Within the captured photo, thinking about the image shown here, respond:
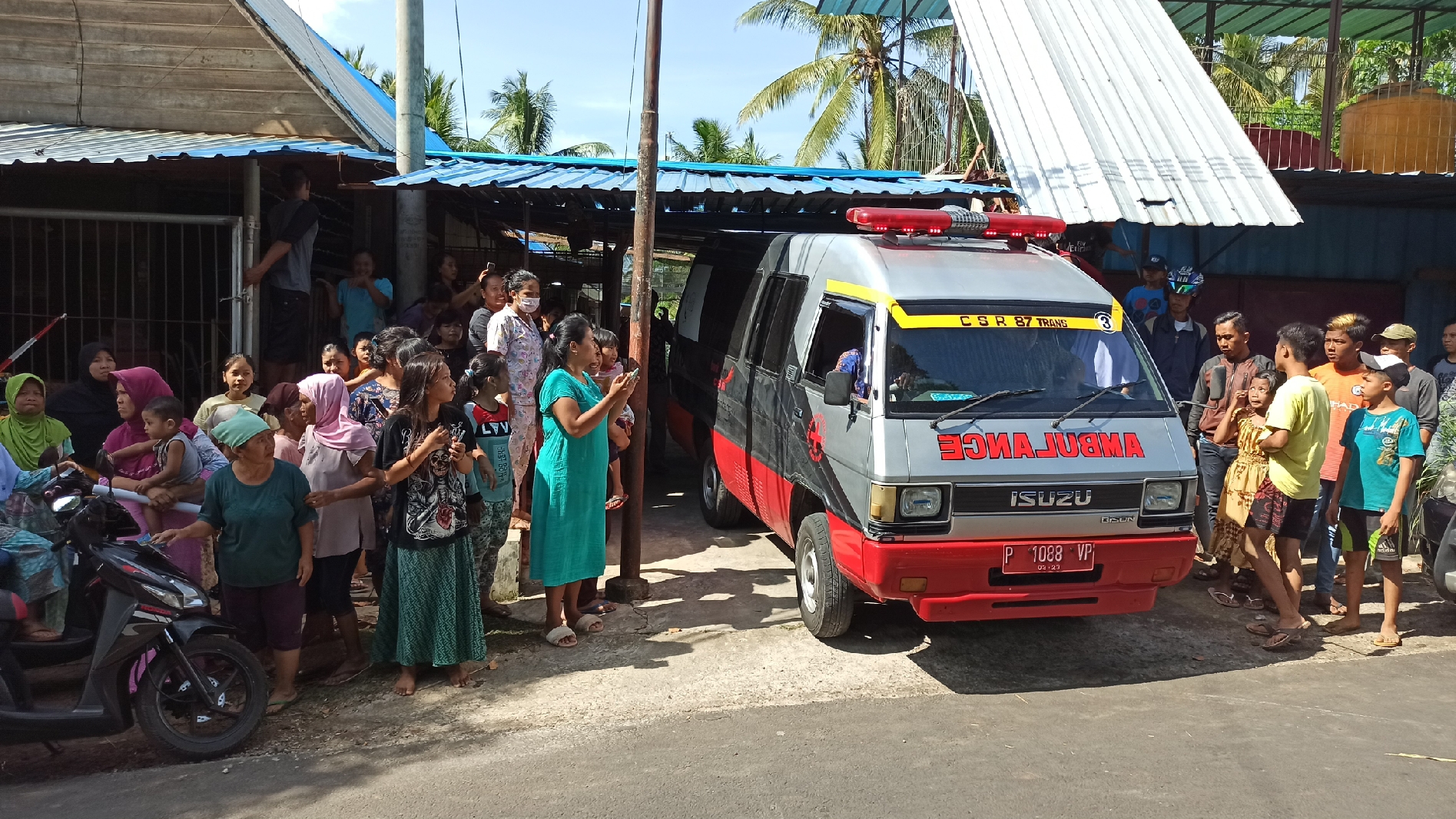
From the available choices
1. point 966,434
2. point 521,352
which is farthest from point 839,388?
point 521,352

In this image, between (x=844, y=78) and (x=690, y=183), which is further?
(x=844, y=78)

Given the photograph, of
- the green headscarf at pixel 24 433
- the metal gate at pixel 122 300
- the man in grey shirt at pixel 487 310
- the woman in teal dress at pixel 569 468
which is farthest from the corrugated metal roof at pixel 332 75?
the woman in teal dress at pixel 569 468

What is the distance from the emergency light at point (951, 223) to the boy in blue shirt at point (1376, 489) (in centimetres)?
219

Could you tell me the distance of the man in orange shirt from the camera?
6516 millimetres

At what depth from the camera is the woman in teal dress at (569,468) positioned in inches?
220

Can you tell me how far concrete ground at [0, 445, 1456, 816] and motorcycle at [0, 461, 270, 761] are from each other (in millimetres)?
188

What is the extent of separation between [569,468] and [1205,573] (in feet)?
15.0

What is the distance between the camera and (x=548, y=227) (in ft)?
40.4

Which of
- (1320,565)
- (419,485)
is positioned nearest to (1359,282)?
(1320,565)

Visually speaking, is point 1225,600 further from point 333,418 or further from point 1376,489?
point 333,418

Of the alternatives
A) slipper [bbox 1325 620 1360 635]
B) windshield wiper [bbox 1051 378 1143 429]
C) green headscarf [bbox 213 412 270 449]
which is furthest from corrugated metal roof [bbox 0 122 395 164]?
slipper [bbox 1325 620 1360 635]

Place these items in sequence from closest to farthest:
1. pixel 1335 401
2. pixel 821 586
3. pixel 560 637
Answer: pixel 821 586
pixel 560 637
pixel 1335 401

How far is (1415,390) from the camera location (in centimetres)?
705

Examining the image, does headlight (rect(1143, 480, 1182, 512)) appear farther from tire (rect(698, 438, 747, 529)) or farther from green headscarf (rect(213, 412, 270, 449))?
green headscarf (rect(213, 412, 270, 449))
